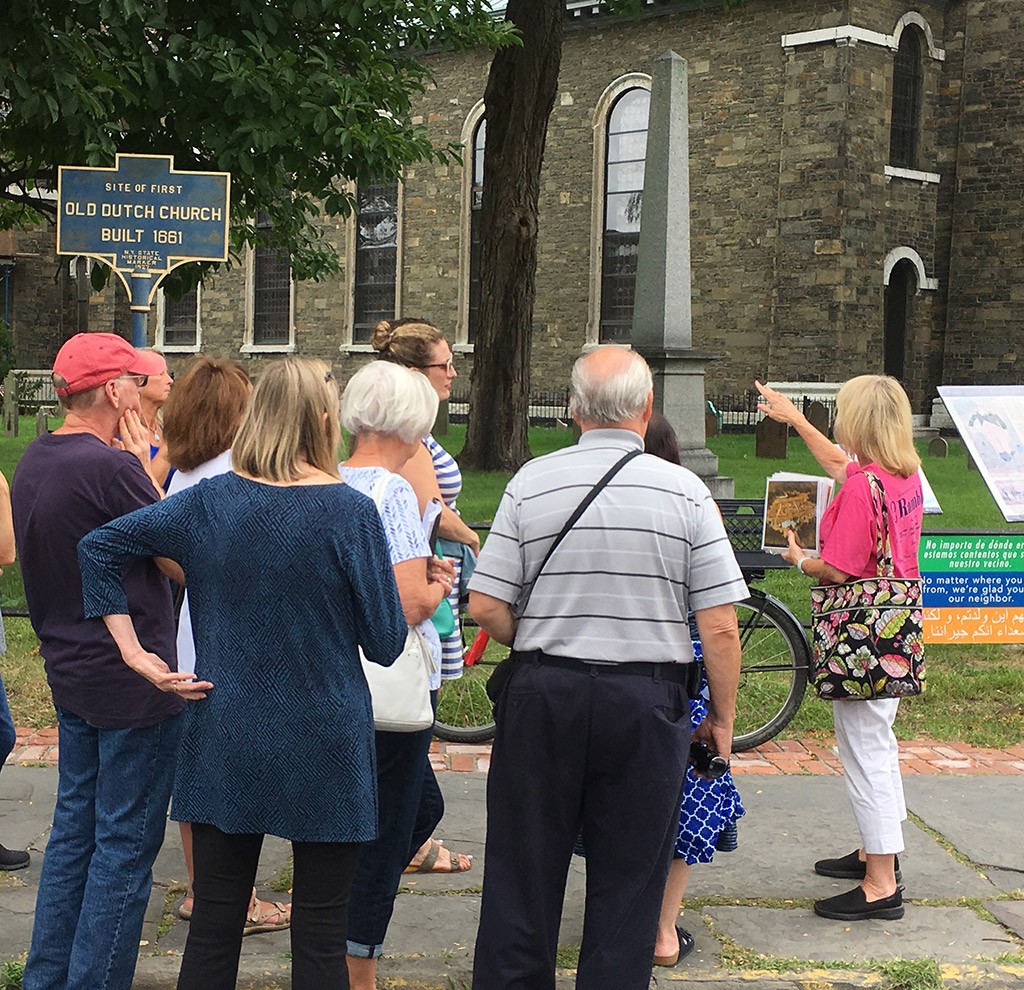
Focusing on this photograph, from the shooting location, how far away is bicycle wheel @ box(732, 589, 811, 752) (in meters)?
6.71

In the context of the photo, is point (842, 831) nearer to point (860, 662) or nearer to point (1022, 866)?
point (1022, 866)

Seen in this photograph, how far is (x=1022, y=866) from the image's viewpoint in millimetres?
5297

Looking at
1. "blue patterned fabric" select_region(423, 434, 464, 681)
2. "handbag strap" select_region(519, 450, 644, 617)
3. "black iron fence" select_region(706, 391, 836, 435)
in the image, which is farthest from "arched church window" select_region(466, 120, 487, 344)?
"handbag strap" select_region(519, 450, 644, 617)

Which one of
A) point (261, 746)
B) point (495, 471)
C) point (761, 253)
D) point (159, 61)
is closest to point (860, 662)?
point (261, 746)

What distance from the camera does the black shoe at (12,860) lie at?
4.97m

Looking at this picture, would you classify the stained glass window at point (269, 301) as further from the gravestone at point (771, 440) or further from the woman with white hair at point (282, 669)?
the woman with white hair at point (282, 669)

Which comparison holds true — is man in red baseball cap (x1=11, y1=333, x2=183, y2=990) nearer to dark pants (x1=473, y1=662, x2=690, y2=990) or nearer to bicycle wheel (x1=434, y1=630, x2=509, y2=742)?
dark pants (x1=473, y1=662, x2=690, y2=990)

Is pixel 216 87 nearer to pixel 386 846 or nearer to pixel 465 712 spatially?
pixel 465 712

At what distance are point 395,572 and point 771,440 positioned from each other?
1777cm

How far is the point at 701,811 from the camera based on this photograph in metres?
4.40

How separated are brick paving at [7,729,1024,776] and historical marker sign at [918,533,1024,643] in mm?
932

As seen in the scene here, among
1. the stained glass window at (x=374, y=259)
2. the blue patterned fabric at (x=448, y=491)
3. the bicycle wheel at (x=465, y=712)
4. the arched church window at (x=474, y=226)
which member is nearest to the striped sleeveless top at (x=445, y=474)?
the blue patterned fabric at (x=448, y=491)

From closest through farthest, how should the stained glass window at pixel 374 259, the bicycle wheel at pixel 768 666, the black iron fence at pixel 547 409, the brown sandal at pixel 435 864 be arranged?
the brown sandal at pixel 435 864 → the bicycle wheel at pixel 768 666 → the black iron fence at pixel 547 409 → the stained glass window at pixel 374 259

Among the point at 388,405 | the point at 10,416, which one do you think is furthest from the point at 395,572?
the point at 10,416
